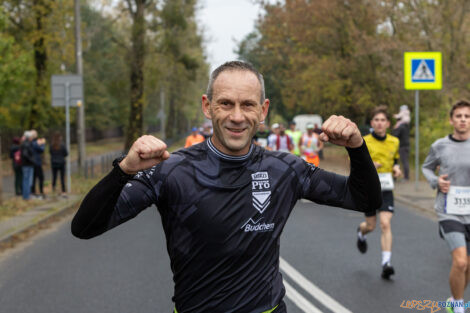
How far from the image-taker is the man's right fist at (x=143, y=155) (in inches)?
87.1

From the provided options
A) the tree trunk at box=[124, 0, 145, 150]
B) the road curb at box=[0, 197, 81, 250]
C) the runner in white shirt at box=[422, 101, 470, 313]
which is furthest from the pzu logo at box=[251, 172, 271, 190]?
the tree trunk at box=[124, 0, 145, 150]

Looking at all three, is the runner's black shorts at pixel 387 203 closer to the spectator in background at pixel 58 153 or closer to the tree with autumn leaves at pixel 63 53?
the tree with autumn leaves at pixel 63 53

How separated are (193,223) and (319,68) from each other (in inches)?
1058

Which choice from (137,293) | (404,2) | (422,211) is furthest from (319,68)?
(137,293)

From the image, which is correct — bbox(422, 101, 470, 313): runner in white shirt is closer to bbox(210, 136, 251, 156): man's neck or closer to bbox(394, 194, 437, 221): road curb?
bbox(210, 136, 251, 156): man's neck

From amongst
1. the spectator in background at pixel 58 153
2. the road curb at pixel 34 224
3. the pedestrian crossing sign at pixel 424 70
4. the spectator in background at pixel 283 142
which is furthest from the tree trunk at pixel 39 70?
the pedestrian crossing sign at pixel 424 70

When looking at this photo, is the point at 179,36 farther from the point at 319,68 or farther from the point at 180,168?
the point at 180,168

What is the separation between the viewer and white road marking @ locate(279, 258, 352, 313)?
5711mm

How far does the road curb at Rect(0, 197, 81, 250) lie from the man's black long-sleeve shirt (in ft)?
24.7

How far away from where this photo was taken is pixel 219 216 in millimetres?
2449

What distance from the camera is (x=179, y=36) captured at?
103 feet

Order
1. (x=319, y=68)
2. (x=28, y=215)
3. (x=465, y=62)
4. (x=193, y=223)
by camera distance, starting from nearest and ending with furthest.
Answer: (x=193, y=223) < (x=28, y=215) < (x=465, y=62) < (x=319, y=68)

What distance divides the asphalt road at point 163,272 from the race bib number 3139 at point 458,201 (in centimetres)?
110

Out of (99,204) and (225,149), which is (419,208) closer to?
(225,149)
